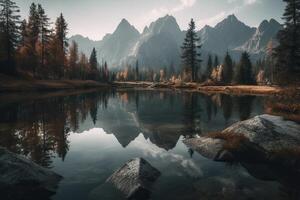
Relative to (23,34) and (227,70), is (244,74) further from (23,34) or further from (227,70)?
(23,34)

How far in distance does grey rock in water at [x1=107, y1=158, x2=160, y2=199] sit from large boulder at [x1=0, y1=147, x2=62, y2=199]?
245cm

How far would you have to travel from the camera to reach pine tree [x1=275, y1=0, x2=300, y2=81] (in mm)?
43656

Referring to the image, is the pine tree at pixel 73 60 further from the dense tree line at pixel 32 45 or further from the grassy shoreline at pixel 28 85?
the grassy shoreline at pixel 28 85

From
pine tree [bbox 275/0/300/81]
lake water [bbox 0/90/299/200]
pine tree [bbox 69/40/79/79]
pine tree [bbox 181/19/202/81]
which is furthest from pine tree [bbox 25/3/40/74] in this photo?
pine tree [bbox 275/0/300/81]

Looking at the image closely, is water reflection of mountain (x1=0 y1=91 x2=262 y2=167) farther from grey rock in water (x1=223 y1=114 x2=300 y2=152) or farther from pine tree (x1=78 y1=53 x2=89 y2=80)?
pine tree (x1=78 y1=53 x2=89 y2=80)

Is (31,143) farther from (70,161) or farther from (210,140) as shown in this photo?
(210,140)

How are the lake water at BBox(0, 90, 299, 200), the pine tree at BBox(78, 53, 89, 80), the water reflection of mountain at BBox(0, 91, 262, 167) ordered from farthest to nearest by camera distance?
1. the pine tree at BBox(78, 53, 89, 80)
2. the water reflection of mountain at BBox(0, 91, 262, 167)
3. the lake water at BBox(0, 90, 299, 200)

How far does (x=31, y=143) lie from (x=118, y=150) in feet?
17.3

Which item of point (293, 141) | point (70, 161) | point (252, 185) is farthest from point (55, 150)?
point (293, 141)

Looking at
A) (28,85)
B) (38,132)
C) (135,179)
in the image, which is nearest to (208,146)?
(135,179)

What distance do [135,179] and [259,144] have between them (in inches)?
292

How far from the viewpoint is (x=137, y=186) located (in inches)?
332

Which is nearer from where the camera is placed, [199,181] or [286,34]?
[199,181]

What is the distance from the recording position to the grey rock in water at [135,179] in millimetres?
8367
